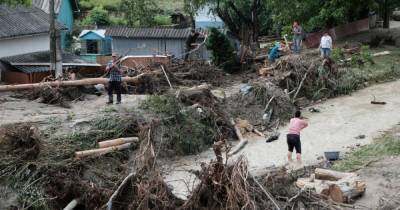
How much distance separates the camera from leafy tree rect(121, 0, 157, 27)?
38469mm

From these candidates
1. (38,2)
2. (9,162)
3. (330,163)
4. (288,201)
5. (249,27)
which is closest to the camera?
(288,201)

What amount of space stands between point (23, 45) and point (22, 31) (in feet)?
2.79

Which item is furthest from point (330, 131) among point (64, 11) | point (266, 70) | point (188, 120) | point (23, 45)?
point (64, 11)

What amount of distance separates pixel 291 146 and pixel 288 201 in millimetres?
4023

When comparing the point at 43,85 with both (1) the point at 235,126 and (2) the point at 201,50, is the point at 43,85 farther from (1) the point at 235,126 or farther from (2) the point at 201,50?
(2) the point at 201,50

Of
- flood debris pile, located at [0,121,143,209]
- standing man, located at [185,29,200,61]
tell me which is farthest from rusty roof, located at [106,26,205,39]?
flood debris pile, located at [0,121,143,209]

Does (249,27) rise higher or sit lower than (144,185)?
higher

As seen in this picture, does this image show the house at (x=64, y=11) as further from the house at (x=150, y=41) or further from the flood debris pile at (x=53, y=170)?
the flood debris pile at (x=53, y=170)

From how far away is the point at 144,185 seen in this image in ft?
37.9

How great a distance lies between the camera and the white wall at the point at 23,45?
2648 centimetres

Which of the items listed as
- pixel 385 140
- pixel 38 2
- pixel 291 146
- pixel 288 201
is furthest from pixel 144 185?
pixel 38 2

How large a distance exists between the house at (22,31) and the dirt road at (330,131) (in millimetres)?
12579

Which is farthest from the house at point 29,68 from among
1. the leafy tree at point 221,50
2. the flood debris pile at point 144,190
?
the flood debris pile at point 144,190

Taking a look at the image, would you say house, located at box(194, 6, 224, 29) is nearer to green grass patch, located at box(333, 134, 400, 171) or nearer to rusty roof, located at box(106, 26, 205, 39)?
rusty roof, located at box(106, 26, 205, 39)
